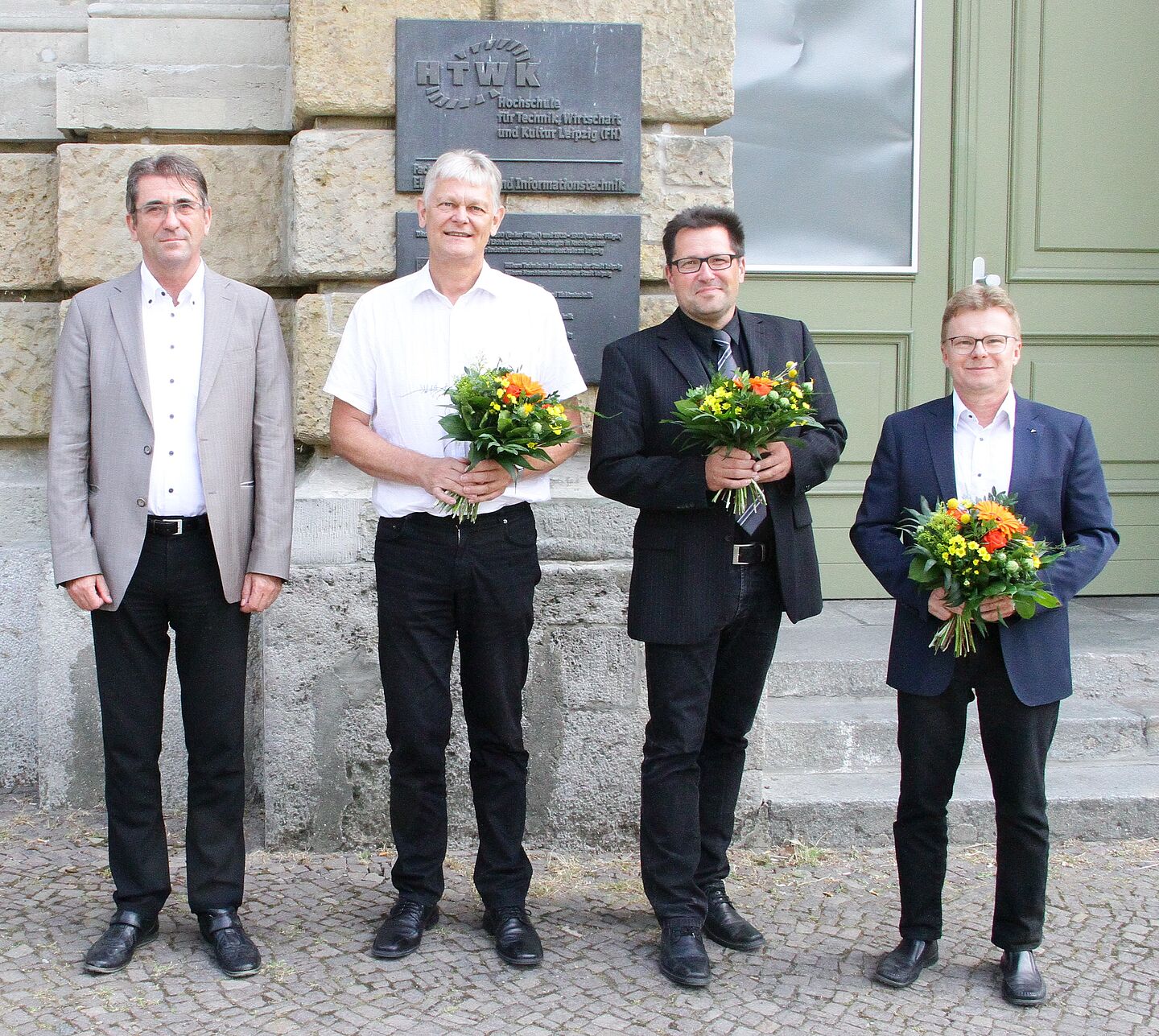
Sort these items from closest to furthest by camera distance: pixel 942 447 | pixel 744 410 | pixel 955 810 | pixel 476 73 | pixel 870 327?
1. pixel 744 410
2. pixel 942 447
3. pixel 476 73
4. pixel 955 810
5. pixel 870 327

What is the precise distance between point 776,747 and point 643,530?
5.26 feet

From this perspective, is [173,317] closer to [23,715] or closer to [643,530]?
[643,530]

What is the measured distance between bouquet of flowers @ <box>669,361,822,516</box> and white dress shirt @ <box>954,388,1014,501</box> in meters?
0.47

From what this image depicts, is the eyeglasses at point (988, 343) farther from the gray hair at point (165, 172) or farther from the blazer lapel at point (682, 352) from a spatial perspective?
the gray hair at point (165, 172)

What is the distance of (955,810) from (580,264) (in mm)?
2362

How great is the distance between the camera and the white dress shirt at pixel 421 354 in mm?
3527

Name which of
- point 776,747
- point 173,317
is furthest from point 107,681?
point 776,747

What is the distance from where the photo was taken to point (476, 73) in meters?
4.31

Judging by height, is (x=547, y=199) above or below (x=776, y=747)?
above

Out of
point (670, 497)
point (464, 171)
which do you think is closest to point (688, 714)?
point (670, 497)

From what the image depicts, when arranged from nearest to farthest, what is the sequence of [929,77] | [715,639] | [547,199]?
[715,639] → [547,199] → [929,77]

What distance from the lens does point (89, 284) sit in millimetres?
4609

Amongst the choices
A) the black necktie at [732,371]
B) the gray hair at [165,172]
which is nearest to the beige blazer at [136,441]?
the gray hair at [165,172]

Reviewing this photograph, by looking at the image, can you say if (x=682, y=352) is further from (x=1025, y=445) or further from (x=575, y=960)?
(x=575, y=960)
